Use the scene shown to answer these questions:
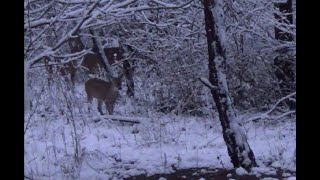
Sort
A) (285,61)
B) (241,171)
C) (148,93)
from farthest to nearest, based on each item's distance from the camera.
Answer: (285,61), (148,93), (241,171)

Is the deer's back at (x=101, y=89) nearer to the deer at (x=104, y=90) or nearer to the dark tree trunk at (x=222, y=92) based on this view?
the deer at (x=104, y=90)

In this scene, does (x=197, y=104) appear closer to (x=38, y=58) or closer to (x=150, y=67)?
(x=150, y=67)

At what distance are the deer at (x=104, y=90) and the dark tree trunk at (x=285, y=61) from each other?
1.56 m

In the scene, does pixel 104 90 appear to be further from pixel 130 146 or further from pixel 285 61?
pixel 285 61

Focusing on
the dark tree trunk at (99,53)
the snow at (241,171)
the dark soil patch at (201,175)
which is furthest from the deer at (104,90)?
the snow at (241,171)

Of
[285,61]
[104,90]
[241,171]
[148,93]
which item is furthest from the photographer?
[285,61]

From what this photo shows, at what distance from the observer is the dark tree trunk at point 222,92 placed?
14.7ft

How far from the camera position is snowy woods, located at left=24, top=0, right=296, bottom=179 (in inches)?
170

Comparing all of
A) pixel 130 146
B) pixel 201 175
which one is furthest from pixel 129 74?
pixel 201 175

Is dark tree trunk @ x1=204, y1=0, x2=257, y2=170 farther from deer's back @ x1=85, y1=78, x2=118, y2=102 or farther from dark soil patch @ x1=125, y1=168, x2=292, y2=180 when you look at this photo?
deer's back @ x1=85, y1=78, x2=118, y2=102

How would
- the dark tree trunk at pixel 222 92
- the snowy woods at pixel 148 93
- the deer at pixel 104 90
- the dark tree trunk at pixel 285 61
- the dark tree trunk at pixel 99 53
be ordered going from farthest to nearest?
1. the dark tree trunk at pixel 285 61
2. the dark tree trunk at pixel 99 53
3. the deer at pixel 104 90
4. the dark tree trunk at pixel 222 92
5. the snowy woods at pixel 148 93

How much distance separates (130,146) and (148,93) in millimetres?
556

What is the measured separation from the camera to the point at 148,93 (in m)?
4.70
